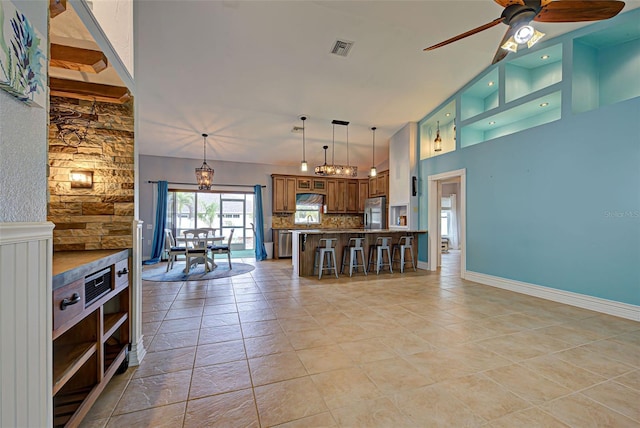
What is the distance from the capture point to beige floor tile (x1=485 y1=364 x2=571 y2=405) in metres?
1.72

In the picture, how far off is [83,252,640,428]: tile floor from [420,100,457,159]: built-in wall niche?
3557 millimetres

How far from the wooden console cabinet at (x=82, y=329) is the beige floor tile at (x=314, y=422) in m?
1.03

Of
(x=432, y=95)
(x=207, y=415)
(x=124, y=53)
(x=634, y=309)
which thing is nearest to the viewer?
(x=207, y=415)

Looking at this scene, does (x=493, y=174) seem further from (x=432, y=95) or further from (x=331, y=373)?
(x=331, y=373)

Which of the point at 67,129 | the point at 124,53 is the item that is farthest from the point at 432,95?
the point at 67,129

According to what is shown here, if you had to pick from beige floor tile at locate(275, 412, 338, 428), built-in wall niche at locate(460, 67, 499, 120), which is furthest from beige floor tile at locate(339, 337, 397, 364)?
built-in wall niche at locate(460, 67, 499, 120)

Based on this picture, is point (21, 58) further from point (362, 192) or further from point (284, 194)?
point (362, 192)

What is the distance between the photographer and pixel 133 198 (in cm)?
205

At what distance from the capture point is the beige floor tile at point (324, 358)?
6.74 feet

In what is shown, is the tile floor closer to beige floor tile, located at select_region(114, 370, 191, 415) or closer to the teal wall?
beige floor tile, located at select_region(114, 370, 191, 415)

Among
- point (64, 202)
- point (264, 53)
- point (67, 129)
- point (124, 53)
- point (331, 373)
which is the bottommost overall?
point (331, 373)

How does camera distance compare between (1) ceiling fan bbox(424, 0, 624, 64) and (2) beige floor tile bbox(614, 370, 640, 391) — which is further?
(1) ceiling fan bbox(424, 0, 624, 64)

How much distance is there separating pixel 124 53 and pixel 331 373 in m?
2.82

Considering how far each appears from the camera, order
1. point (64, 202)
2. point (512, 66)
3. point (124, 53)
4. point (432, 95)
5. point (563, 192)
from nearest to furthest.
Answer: point (64, 202) → point (124, 53) → point (563, 192) → point (512, 66) → point (432, 95)
